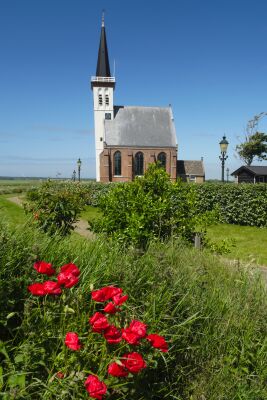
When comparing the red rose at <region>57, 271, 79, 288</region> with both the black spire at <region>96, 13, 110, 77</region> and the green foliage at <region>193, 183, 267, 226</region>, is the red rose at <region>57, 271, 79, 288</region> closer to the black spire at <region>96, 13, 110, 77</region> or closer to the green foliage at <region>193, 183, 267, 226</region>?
the green foliage at <region>193, 183, 267, 226</region>

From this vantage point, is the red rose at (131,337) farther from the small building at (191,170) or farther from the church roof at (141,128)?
the small building at (191,170)

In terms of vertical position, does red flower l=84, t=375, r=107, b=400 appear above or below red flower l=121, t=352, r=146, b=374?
below

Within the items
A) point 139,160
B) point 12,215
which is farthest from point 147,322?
point 139,160

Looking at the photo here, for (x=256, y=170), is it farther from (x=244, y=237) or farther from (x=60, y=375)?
(x=60, y=375)

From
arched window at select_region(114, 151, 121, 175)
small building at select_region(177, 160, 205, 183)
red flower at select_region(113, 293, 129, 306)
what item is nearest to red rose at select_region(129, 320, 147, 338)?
red flower at select_region(113, 293, 129, 306)

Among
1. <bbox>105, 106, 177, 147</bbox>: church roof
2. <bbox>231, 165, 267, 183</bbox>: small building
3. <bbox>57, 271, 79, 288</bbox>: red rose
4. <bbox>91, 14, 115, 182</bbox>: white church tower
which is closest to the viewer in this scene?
<bbox>57, 271, 79, 288</bbox>: red rose

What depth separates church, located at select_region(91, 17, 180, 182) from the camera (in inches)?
1740

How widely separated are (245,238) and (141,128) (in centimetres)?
3634

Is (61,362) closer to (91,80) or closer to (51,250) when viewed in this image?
(51,250)

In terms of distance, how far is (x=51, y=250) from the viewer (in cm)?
305

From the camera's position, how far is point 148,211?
5059 millimetres

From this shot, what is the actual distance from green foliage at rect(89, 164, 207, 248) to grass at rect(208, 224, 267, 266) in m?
3.00

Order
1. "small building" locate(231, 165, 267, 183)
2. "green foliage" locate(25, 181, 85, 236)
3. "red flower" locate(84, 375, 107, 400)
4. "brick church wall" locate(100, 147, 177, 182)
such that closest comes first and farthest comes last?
"red flower" locate(84, 375, 107, 400) < "green foliage" locate(25, 181, 85, 236) < "small building" locate(231, 165, 267, 183) < "brick church wall" locate(100, 147, 177, 182)

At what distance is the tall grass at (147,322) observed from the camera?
184 cm
